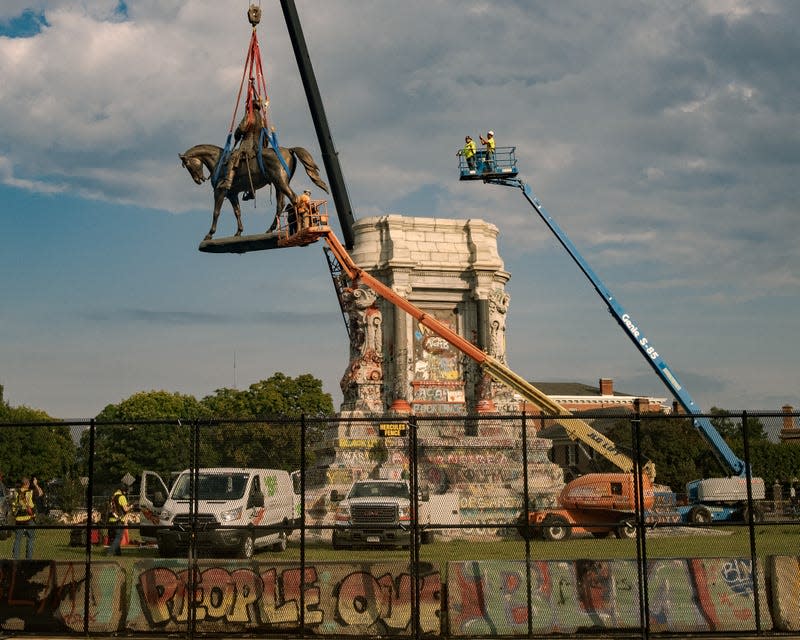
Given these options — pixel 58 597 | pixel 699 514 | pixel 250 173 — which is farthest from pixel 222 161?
pixel 699 514

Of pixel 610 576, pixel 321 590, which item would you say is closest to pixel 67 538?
pixel 321 590

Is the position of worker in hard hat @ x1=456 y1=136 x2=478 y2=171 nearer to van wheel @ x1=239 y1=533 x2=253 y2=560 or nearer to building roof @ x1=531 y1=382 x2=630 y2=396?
van wheel @ x1=239 y1=533 x2=253 y2=560

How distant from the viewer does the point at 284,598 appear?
15297mm

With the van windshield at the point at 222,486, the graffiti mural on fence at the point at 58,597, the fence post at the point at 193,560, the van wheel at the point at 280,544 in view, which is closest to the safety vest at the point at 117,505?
the van windshield at the point at 222,486

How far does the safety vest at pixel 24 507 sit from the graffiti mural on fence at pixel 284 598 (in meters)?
7.59

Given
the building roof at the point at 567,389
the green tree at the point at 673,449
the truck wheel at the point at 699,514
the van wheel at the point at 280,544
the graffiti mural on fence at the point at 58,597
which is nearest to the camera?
the graffiti mural on fence at the point at 58,597

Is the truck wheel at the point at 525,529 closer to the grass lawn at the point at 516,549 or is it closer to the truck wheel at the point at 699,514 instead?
the grass lawn at the point at 516,549

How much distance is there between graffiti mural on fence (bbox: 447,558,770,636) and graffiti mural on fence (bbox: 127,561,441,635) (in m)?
0.67

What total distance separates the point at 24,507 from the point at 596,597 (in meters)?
13.8

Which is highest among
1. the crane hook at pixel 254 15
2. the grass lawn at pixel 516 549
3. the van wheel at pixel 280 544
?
the crane hook at pixel 254 15

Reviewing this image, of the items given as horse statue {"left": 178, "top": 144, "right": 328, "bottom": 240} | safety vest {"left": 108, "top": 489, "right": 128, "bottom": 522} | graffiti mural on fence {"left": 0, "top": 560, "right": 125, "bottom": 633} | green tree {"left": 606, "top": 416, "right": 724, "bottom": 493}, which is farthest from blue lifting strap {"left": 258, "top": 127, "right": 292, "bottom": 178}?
green tree {"left": 606, "top": 416, "right": 724, "bottom": 493}

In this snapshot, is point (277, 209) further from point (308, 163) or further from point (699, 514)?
point (699, 514)

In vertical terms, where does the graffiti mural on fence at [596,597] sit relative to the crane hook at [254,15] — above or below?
below

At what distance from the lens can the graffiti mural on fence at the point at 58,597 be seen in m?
15.5
